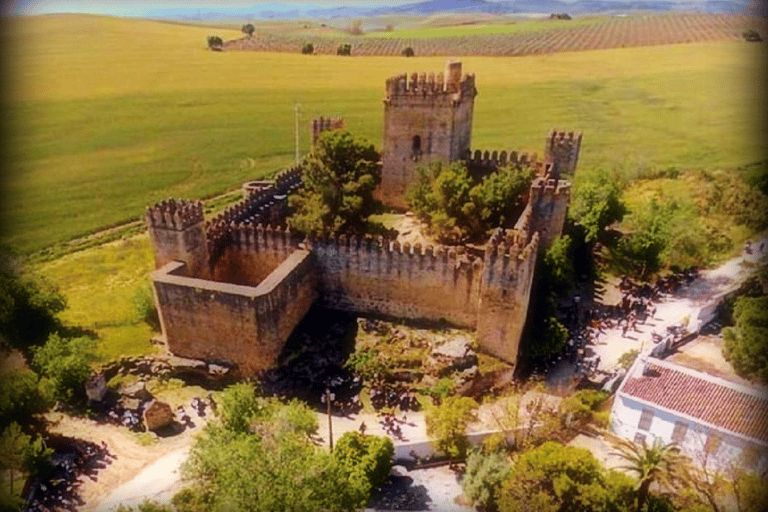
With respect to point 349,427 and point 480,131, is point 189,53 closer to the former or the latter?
point 480,131

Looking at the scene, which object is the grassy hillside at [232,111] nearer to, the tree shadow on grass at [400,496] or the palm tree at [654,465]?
the palm tree at [654,465]

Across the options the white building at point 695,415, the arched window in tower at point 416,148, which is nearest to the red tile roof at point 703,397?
the white building at point 695,415

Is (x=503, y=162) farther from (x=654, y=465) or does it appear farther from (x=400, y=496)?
(x=400, y=496)

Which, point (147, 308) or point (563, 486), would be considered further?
point (147, 308)

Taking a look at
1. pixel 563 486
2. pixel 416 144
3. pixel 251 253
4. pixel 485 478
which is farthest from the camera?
pixel 416 144

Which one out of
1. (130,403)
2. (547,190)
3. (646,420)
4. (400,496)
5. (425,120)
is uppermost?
(425,120)

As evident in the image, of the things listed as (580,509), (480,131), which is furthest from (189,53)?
(580,509)

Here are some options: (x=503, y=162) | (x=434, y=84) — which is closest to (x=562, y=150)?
(x=503, y=162)

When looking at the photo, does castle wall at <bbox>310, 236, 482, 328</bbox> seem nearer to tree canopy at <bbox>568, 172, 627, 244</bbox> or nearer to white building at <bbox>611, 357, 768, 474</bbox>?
white building at <bbox>611, 357, 768, 474</bbox>

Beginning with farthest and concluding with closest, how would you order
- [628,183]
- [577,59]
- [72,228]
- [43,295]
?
[577,59], [628,183], [72,228], [43,295]
